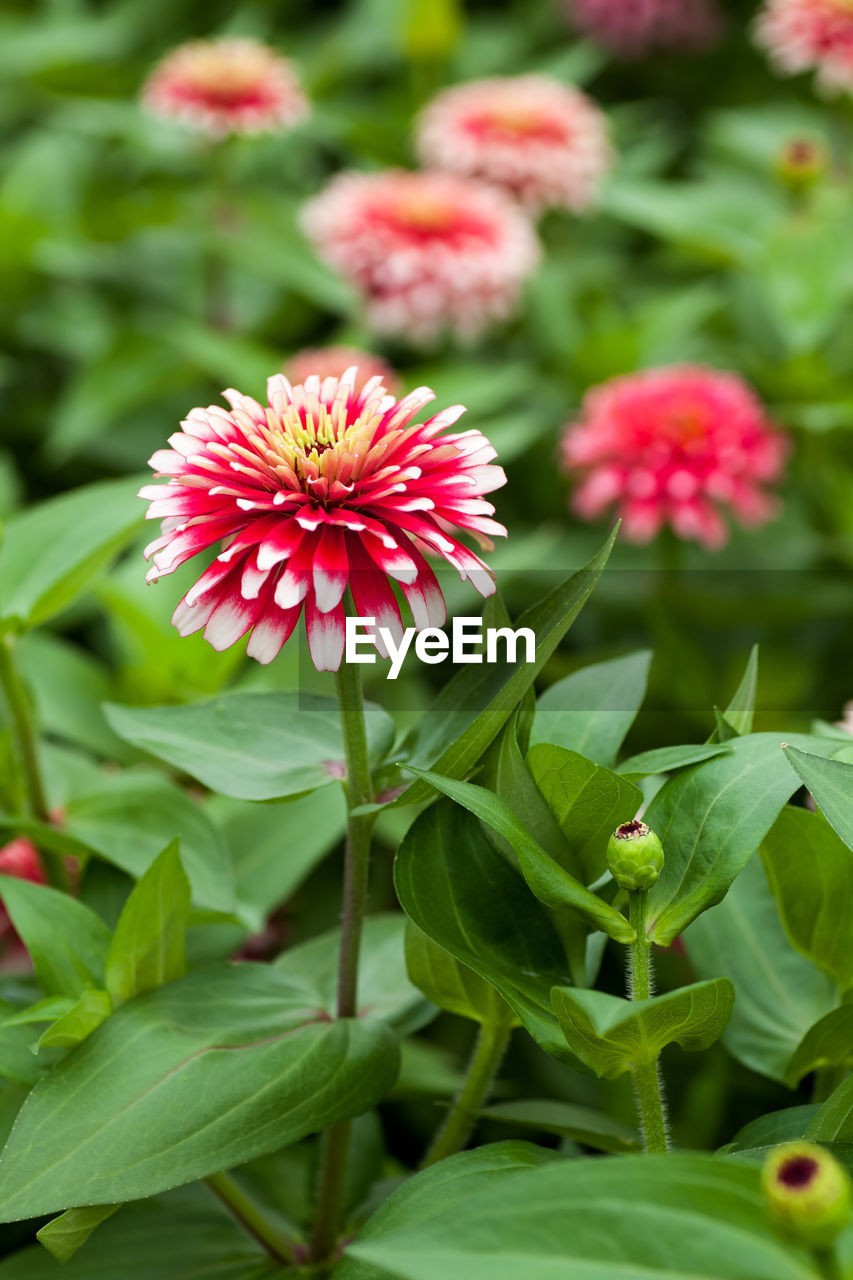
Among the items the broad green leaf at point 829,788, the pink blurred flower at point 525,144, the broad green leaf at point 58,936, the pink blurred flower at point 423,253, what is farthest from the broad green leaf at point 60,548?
the pink blurred flower at point 525,144

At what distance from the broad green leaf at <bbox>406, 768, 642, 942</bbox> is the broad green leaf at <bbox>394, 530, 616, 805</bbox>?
25 millimetres

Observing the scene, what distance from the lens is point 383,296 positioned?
3.71ft

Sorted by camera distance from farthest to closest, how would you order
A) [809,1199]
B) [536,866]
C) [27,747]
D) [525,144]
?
[525,144] < [27,747] < [536,866] < [809,1199]

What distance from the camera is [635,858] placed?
1.20 feet

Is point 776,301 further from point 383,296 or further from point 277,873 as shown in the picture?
point 277,873

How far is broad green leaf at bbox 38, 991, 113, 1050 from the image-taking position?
0.43 meters

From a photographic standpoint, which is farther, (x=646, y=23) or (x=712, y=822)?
(x=646, y=23)

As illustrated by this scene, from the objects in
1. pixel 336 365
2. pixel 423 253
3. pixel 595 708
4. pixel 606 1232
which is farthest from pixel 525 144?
pixel 606 1232

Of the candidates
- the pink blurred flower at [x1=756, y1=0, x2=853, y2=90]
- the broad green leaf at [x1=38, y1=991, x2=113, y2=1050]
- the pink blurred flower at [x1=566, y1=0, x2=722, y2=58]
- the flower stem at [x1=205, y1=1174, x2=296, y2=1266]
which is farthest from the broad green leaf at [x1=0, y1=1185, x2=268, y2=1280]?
the pink blurred flower at [x1=566, y1=0, x2=722, y2=58]

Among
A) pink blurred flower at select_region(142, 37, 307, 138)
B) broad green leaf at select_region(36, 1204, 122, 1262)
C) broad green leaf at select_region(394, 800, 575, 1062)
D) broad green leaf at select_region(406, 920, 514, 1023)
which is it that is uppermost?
pink blurred flower at select_region(142, 37, 307, 138)

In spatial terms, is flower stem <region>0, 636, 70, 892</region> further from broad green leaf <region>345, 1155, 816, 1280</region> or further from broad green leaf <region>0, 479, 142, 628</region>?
broad green leaf <region>345, 1155, 816, 1280</region>

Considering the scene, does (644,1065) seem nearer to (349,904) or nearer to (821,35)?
(349,904)

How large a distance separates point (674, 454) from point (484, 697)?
1.78 feet

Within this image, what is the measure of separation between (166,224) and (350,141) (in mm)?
314
